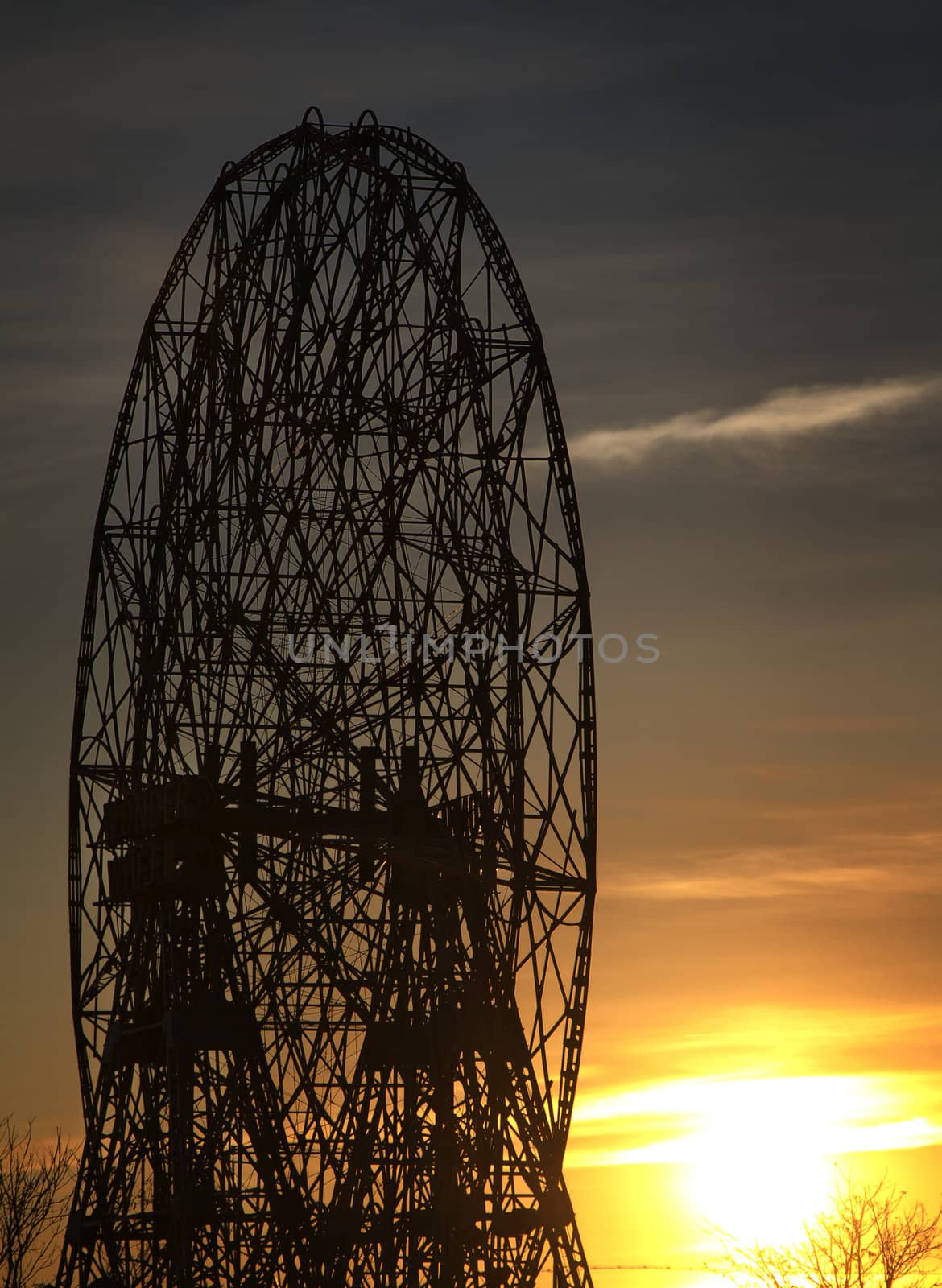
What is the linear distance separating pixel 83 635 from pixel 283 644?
203 inches

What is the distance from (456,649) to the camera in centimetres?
4575

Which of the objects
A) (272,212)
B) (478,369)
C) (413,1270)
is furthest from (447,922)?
(272,212)

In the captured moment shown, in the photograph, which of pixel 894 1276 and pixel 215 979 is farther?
pixel 894 1276

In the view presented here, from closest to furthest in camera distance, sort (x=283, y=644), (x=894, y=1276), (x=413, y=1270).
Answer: (x=413, y=1270) → (x=283, y=644) → (x=894, y=1276)

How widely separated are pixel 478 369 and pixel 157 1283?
57.7ft

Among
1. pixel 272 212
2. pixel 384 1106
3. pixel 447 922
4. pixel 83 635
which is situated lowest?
pixel 384 1106

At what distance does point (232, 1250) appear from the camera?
45000 mm

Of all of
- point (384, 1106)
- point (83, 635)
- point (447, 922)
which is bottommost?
point (384, 1106)

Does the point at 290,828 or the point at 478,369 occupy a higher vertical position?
the point at 478,369

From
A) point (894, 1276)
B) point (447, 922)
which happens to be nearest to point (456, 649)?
point (447, 922)

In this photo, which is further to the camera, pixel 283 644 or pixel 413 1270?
pixel 283 644

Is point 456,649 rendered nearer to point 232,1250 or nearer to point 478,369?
point 478,369

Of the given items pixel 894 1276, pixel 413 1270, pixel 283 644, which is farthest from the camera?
pixel 894 1276

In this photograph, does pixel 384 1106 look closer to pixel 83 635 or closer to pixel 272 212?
pixel 83 635
